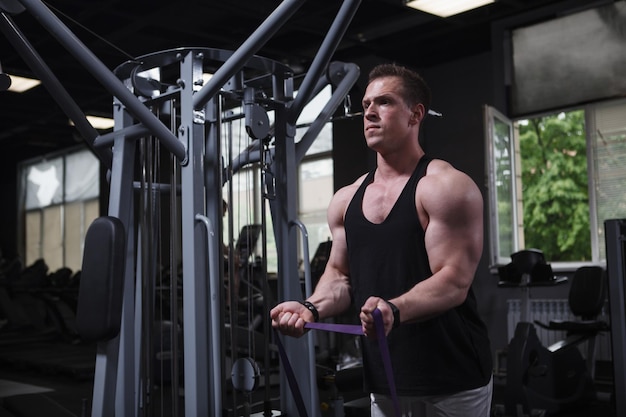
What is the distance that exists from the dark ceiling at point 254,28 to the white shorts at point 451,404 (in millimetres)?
4604

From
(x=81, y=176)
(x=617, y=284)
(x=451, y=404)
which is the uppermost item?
(x=81, y=176)

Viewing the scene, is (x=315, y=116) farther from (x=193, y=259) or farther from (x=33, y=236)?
(x=33, y=236)

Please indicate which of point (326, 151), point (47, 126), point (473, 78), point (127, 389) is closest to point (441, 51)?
point (473, 78)

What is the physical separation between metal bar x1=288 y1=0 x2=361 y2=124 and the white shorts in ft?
2.84

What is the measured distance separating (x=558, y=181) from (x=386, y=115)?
5906 millimetres

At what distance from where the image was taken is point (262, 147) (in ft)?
7.40

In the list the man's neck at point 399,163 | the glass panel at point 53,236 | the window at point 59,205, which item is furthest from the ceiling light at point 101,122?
the man's neck at point 399,163

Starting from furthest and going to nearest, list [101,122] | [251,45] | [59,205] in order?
[59,205] < [101,122] < [251,45]

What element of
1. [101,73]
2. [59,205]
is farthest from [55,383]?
[59,205]

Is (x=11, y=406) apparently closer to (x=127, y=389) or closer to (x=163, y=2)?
(x=127, y=389)

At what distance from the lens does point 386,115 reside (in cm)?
138

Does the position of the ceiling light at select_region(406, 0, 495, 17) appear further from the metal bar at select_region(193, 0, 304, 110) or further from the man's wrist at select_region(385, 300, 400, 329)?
the man's wrist at select_region(385, 300, 400, 329)

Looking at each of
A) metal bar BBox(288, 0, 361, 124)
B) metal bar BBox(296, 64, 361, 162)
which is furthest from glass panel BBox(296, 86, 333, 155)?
metal bar BBox(288, 0, 361, 124)

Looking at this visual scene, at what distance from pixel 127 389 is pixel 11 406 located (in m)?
2.38
